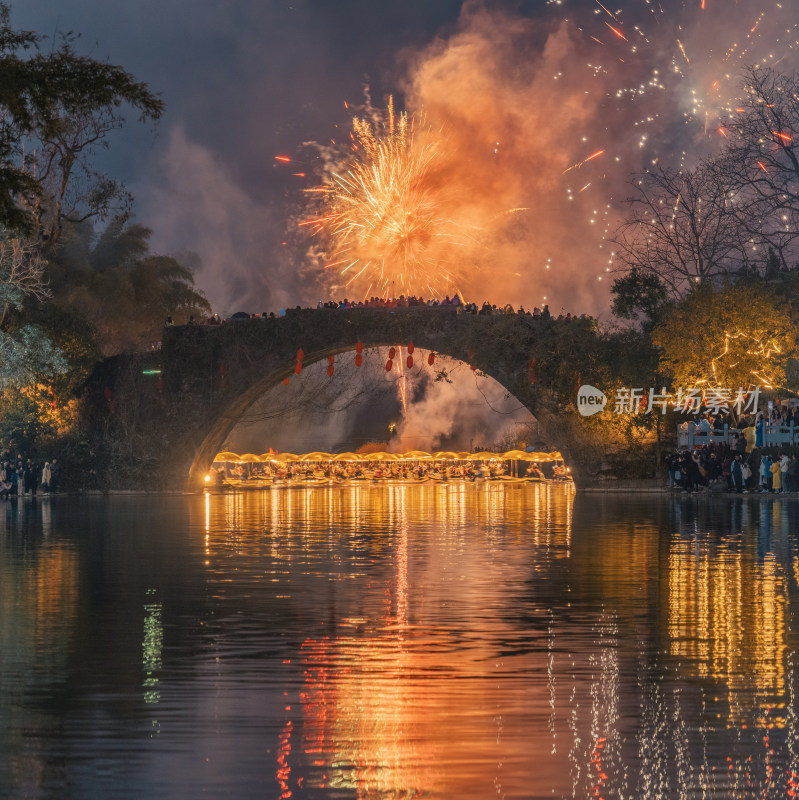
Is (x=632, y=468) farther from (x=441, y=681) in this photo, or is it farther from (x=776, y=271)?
(x=441, y=681)

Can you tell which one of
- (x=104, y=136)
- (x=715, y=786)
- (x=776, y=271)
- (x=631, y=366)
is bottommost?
(x=715, y=786)

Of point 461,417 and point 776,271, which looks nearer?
point 776,271

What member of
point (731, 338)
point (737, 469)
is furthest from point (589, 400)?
point (737, 469)

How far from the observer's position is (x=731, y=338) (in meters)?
41.9

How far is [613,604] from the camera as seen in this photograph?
13.4 m

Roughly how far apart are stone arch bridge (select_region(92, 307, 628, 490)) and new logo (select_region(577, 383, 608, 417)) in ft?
1.13

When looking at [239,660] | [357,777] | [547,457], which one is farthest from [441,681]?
[547,457]

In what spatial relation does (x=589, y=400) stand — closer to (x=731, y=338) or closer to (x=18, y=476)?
(x=731, y=338)

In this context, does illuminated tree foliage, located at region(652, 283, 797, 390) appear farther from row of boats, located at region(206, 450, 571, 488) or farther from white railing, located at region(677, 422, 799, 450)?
row of boats, located at region(206, 450, 571, 488)

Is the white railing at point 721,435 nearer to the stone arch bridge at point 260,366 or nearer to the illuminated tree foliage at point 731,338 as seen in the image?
the illuminated tree foliage at point 731,338

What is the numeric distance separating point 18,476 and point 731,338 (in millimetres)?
23572

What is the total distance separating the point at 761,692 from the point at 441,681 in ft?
6.79

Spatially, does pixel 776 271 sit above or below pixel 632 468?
above

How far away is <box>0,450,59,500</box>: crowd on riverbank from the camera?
44.6 metres
